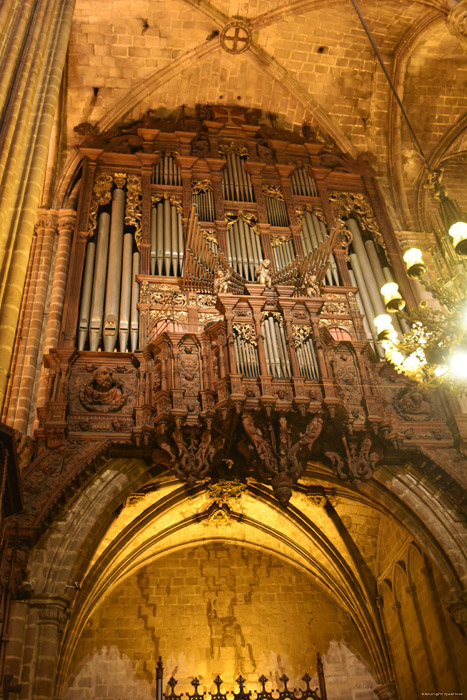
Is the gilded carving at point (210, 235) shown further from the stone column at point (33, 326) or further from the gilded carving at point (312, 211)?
the stone column at point (33, 326)

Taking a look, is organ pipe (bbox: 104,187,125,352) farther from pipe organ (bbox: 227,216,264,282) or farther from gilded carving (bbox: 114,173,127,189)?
pipe organ (bbox: 227,216,264,282)

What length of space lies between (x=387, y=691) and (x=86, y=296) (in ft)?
28.8

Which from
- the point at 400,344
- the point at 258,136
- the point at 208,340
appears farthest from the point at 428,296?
the point at 258,136

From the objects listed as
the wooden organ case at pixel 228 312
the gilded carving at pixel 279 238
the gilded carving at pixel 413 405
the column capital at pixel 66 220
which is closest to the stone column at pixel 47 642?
the wooden organ case at pixel 228 312

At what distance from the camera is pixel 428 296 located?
39.5 feet

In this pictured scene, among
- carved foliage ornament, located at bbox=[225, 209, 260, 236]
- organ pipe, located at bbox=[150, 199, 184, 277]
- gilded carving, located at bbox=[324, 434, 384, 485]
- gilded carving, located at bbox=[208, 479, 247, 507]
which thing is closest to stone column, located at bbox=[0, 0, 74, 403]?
organ pipe, located at bbox=[150, 199, 184, 277]

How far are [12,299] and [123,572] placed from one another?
300 inches

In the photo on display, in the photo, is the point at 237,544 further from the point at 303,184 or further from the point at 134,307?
the point at 303,184

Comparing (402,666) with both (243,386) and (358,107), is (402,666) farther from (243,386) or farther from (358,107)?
(358,107)

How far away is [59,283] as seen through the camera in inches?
440

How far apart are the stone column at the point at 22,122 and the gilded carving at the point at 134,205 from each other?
12.0 feet

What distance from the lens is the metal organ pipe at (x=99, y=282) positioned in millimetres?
10438

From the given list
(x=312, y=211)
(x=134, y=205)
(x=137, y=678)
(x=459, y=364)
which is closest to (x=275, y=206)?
(x=312, y=211)

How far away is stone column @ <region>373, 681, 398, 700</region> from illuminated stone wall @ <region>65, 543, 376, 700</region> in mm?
295
